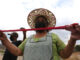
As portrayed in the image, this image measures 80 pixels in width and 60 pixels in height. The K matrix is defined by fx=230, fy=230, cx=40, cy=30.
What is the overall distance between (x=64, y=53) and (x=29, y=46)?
1.70ft

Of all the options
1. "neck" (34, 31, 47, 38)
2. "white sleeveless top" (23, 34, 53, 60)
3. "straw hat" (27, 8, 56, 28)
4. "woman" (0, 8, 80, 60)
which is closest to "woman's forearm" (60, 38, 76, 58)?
"woman" (0, 8, 80, 60)

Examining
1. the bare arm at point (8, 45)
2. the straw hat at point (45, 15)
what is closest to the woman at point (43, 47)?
the bare arm at point (8, 45)

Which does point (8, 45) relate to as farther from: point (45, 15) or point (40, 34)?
point (45, 15)

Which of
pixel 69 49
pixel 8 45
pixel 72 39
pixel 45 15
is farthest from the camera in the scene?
pixel 45 15

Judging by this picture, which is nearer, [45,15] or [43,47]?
[43,47]

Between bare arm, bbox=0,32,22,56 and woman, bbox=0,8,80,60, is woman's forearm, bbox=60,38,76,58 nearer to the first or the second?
woman, bbox=0,8,80,60

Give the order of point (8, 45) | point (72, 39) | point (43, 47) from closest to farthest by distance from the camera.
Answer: point (72, 39)
point (43, 47)
point (8, 45)

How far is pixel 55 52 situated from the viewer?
10.9 ft

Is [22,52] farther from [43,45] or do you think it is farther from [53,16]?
[53,16]

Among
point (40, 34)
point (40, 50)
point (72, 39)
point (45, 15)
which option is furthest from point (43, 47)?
point (45, 15)

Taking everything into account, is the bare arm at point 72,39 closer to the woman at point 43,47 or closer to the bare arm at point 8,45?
the woman at point 43,47

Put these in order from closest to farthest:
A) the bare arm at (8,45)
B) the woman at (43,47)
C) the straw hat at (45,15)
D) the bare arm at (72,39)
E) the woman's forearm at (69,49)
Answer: the bare arm at (72,39) → the woman's forearm at (69,49) → the woman at (43,47) → the bare arm at (8,45) → the straw hat at (45,15)

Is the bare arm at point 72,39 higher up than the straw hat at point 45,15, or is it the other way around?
the straw hat at point 45,15

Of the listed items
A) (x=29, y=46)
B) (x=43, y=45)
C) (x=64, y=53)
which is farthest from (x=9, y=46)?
(x=64, y=53)
